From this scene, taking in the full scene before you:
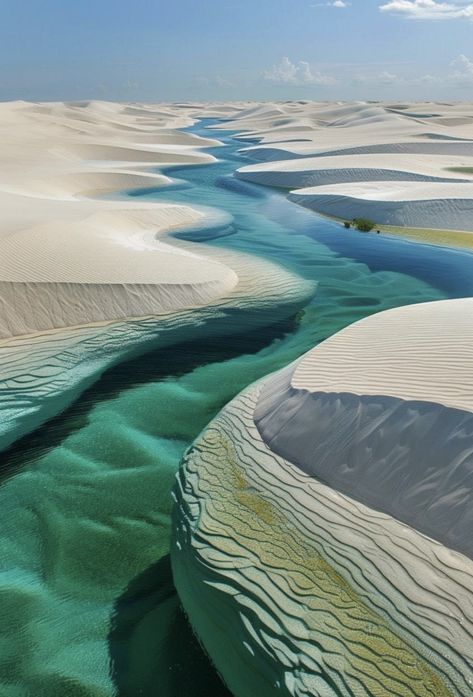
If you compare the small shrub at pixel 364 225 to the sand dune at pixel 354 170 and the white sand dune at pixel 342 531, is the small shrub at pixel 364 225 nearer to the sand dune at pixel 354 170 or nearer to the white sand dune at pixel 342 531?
the sand dune at pixel 354 170

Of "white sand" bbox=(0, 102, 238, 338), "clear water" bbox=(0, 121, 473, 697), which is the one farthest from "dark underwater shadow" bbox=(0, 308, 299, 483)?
"white sand" bbox=(0, 102, 238, 338)

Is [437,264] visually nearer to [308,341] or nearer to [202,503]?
[308,341]

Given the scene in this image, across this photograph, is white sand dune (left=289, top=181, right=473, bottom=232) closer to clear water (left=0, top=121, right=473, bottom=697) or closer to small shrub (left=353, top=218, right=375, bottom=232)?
small shrub (left=353, top=218, right=375, bottom=232)

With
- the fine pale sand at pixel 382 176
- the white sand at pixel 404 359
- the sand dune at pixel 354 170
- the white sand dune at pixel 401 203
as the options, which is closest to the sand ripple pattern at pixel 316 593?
the white sand at pixel 404 359

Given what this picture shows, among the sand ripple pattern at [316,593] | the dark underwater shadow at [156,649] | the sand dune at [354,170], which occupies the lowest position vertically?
the dark underwater shadow at [156,649]

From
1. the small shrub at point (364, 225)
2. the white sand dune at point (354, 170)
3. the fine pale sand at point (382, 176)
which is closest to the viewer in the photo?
the small shrub at point (364, 225)

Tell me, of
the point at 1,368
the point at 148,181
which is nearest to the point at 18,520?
the point at 1,368

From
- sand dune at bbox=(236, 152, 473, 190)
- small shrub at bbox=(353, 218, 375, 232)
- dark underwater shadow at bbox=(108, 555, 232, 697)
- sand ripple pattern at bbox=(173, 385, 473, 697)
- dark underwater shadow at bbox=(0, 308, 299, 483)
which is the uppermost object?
sand dune at bbox=(236, 152, 473, 190)

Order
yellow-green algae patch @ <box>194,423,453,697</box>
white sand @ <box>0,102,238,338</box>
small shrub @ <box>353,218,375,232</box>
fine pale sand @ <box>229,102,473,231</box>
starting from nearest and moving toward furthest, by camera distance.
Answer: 1. yellow-green algae patch @ <box>194,423,453,697</box>
2. white sand @ <box>0,102,238,338</box>
3. small shrub @ <box>353,218,375,232</box>
4. fine pale sand @ <box>229,102,473,231</box>
